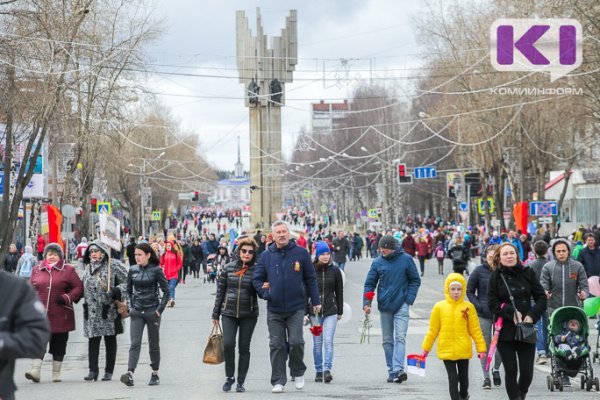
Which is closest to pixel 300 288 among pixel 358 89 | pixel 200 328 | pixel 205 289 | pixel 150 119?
pixel 200 328

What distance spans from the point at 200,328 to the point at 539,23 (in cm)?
1708

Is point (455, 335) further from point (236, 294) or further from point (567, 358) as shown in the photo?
point (236, 294)

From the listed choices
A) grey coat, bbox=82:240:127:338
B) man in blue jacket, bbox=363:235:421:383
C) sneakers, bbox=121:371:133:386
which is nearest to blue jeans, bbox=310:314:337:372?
man in blue jacket, bbox=363:235:421:383

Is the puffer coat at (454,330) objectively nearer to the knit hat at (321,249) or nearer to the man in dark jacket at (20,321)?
the knit hat at (321,249)

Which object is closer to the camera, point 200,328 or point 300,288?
point 300,288

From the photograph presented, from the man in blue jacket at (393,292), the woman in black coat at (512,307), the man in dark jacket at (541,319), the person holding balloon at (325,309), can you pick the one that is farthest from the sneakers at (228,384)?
the man in dark jacket at (541,319)

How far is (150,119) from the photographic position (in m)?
83.5

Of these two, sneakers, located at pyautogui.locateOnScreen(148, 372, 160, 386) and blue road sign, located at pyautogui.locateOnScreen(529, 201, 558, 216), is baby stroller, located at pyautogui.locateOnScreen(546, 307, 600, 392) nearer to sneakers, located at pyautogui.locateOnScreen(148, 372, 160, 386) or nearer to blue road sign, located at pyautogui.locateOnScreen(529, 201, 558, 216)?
sneakers, located at pyautogui.locateOnScreen(148, 372, 160, 386)

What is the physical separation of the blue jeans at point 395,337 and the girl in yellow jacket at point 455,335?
2.20 metres

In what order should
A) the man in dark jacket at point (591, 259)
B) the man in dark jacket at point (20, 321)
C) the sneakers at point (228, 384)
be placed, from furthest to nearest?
the man in dark jacket at point (591, 259) < the sneakers at point (228, 384) < the man in dark jacket at point (20, 321)

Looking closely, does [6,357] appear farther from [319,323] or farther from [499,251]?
[319,323]

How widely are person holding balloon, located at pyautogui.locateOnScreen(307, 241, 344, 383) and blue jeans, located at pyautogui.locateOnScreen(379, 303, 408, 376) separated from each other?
22.8 inches

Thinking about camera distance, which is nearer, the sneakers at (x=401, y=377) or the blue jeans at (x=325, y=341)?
the sneakers at (x=401, y=377)

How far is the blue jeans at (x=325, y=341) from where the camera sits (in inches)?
520
